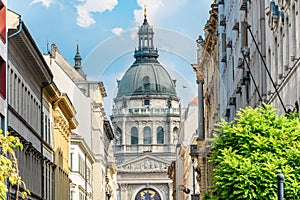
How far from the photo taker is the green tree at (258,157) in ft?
111

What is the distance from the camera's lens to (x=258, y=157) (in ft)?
114

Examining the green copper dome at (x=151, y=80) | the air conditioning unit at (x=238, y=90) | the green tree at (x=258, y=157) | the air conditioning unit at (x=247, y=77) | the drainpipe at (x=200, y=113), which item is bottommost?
the green tree at (x=258, y=157)

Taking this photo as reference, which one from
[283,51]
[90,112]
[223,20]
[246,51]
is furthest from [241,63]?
[90,112]

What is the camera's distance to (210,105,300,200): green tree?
3397 cm

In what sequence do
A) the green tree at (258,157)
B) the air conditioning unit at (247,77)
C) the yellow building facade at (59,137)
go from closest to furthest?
the green tree at (258,157) → the air conditioning unit at (247,77) → the yellow building facade at (59,137)

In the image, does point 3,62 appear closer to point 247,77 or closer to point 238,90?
point 247,77

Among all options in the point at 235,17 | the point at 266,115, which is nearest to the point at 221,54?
the point at 235,17

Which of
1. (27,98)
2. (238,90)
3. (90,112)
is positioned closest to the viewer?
(27,98)

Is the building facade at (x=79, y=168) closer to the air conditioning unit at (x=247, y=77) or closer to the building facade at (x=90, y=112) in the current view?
the building facade at (x=90, y=112)

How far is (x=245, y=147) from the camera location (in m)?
35.3

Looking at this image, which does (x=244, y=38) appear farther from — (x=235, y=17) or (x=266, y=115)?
(x=266, y=115)

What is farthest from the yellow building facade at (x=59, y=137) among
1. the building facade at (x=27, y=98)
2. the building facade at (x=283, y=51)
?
the building facade at (x=283, y=51)

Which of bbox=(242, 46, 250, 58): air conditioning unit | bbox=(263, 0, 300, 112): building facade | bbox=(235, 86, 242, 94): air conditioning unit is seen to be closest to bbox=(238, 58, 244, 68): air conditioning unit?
bbox=(235, 86, 242, 94): air conditioning unit

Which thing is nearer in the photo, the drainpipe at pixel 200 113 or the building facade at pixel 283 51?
the building facade at pixel 283 51
